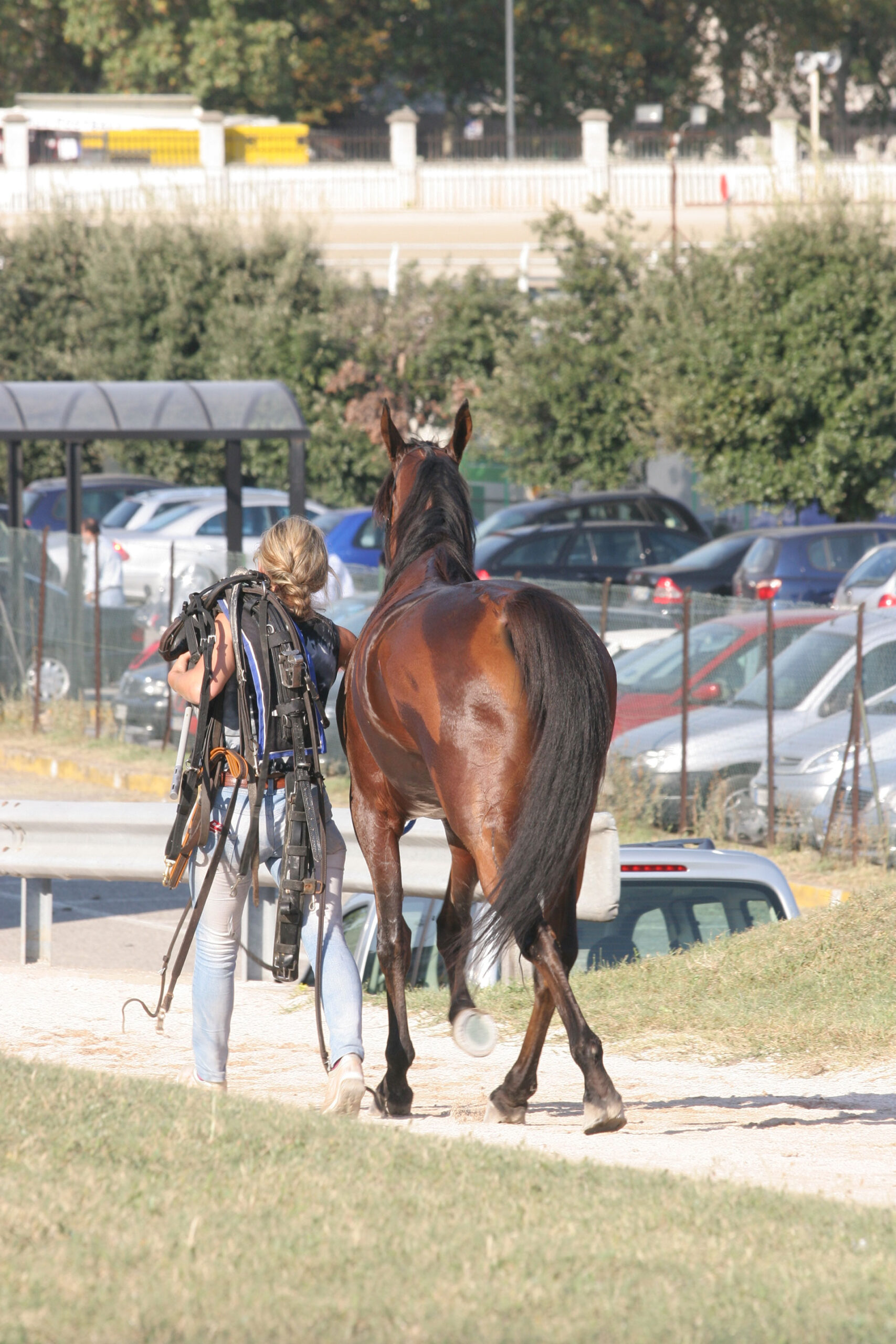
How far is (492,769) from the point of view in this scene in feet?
17.3

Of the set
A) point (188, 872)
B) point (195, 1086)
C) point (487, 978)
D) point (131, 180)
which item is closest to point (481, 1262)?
point (195, 1086)

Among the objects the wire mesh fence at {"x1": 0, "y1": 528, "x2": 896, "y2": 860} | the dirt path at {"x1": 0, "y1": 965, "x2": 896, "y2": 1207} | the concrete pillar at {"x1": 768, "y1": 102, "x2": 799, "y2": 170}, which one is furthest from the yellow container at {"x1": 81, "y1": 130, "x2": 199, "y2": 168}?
the dirt path at {"x1": 0, "y1": 965, "x2": 896, "y2": 1207}

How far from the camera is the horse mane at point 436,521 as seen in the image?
6168 mm

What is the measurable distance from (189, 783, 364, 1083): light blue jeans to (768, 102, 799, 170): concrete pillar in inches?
1518

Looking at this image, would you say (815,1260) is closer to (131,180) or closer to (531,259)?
(531,259)

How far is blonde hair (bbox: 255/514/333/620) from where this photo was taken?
18.4 ft

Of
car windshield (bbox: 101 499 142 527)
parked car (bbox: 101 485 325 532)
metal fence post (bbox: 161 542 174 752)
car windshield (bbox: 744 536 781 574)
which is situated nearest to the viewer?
metal fence post (bbox: 161 542 174 752)

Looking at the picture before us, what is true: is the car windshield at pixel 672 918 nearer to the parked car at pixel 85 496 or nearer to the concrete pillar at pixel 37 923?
the concrete pillar at pixel 37 923

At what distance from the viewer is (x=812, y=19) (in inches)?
2376

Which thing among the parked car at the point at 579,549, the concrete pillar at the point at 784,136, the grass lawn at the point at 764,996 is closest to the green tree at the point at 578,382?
the parked car at the point at 579,549

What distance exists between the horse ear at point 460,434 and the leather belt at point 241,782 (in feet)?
4.76

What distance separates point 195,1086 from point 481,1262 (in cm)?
196

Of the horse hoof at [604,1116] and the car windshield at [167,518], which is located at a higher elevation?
the horse hoof at [604,1116]

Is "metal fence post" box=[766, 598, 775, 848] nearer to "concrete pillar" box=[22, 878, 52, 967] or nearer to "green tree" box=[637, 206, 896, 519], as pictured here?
"concrete pillar" box=[22, 878, 52, 967]
